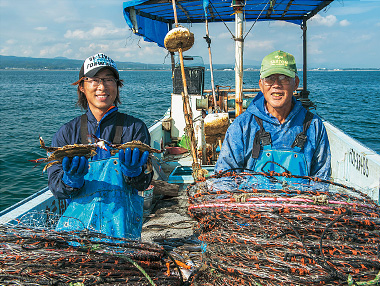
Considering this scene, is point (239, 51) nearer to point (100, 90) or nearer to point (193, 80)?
point (100, 90)

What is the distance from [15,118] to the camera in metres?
31.6

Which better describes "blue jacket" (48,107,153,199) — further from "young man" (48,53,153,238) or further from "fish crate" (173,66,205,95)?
"fish crate" (173,66,205,95)

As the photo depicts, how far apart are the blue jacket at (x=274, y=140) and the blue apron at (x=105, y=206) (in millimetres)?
867

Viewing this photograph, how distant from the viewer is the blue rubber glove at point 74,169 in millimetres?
2657

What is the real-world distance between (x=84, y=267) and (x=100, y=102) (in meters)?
1.64

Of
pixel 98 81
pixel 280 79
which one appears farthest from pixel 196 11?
pixel 280 79

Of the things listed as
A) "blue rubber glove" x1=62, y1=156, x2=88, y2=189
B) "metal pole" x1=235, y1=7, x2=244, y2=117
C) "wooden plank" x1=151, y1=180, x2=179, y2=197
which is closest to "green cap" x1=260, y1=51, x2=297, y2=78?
"blue rubber glove" x1=62, y1=156, x2=88, y2=189

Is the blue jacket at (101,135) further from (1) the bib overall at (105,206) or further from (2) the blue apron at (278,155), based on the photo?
(2) the blue apron at (278,155)

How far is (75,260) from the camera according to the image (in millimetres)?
1982

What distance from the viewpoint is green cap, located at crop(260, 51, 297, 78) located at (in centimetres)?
288

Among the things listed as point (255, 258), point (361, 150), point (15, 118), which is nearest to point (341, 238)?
point (255, 258)

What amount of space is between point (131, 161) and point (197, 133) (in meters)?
6.80

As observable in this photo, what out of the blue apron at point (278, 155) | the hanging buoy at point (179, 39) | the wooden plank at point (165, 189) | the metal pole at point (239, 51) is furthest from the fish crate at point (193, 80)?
the blue apron at point (278, 155)

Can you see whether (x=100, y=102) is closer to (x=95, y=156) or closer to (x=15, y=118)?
(x=95, y=156)
